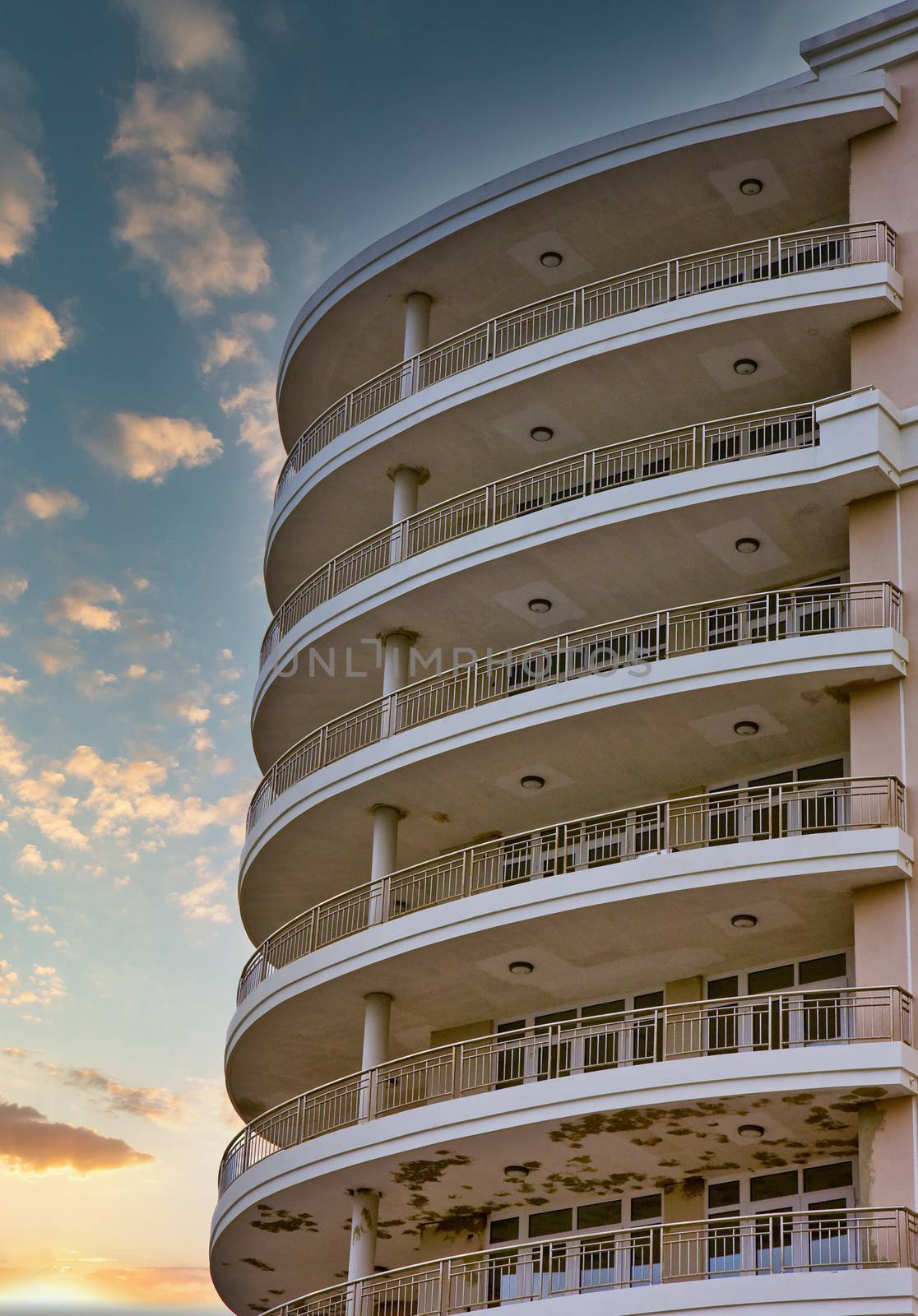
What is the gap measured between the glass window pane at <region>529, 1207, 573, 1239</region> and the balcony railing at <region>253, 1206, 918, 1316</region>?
1.13 ft

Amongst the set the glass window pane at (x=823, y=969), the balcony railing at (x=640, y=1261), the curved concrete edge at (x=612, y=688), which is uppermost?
the curved concrete edge at (x=612, y=688)

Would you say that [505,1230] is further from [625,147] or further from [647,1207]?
[625,147]

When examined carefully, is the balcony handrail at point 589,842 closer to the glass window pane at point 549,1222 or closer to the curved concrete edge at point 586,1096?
the curved concrete edge at point 586,1096

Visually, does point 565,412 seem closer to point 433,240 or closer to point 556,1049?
point 433,240

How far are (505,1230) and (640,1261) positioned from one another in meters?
3.15

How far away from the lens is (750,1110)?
25578 mm

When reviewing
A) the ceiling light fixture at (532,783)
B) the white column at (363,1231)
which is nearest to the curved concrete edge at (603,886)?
the ceiling light fixture at (532,783)

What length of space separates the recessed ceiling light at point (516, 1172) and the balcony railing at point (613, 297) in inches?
585

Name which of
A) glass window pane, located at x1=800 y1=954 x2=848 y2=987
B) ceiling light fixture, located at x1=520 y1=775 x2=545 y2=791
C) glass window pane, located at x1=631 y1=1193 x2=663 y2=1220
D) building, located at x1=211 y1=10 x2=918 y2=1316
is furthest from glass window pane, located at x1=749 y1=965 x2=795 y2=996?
ceiling light fixture, located at x1=520 y1=775 x2=545 y2=791

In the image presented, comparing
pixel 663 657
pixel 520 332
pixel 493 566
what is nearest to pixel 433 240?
A: pixel 520 332

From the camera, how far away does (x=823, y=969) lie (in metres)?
28.3

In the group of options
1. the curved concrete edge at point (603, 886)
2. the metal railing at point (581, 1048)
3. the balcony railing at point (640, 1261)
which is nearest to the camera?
the balcony railing at point (640, 1261)

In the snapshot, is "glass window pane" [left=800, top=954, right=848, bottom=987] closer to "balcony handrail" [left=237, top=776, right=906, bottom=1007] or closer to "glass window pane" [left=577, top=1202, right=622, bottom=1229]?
"balcony handrail" [left=237, top=776, right=906, bottom=1007]

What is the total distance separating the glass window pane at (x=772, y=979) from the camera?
1128 inches
